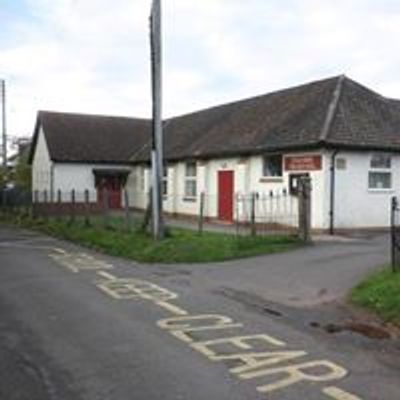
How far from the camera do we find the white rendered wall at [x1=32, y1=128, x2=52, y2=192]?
1757 inches

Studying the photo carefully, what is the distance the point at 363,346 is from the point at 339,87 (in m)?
20.0

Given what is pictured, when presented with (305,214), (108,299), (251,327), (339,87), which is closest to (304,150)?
(339,87)

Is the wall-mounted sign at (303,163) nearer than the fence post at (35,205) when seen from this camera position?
Yes

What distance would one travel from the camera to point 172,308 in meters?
11.1

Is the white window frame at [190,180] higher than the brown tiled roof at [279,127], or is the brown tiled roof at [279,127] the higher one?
the brown tiled roof at [279,127]

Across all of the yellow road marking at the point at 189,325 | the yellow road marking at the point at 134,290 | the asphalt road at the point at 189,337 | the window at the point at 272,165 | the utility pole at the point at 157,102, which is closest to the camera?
the asphalt road at the point at 189,337

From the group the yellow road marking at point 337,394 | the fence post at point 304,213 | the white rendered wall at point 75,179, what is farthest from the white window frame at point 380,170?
the white rendered wall at point 75,179

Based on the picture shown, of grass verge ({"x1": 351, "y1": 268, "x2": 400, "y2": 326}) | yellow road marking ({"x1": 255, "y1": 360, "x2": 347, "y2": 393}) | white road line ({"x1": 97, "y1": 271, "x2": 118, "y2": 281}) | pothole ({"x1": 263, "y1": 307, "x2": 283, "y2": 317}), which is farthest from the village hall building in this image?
yellow road marking ({"x1": 255, "y1": 360, "x2": 347, "y2": 393})

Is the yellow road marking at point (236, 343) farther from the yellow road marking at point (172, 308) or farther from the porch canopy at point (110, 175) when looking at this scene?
the porch canopy at point (110, 175)

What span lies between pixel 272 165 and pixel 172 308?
16.7m

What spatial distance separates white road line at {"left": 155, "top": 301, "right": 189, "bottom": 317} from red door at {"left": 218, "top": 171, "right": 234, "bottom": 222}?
18365 millimetres

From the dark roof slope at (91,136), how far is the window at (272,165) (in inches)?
725

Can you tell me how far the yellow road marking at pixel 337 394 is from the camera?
6.45 metres

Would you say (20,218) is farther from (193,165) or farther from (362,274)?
(362,274)
